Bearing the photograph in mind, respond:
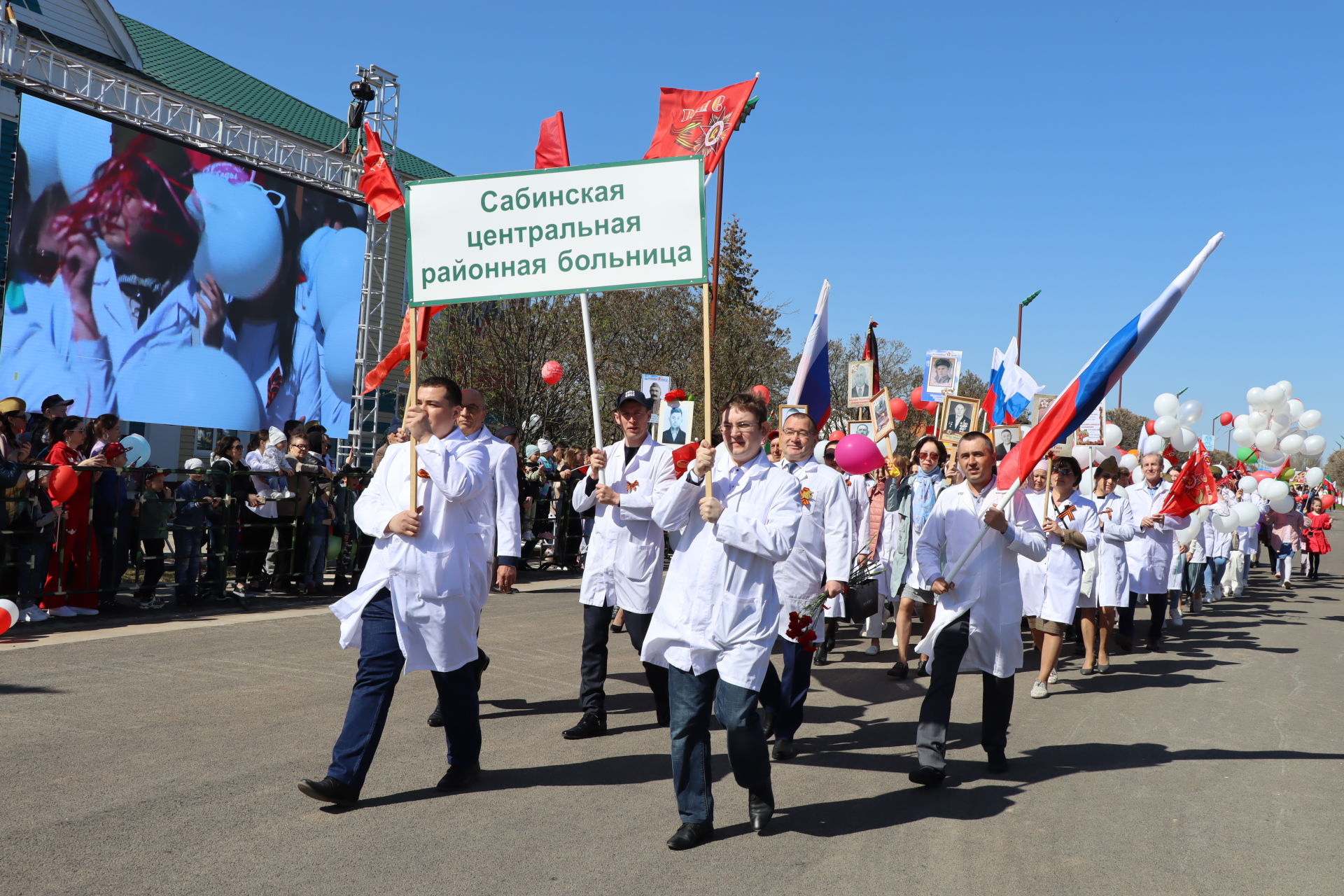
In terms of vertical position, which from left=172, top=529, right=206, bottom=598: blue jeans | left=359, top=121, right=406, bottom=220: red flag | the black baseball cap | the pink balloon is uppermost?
left=359, top=121, right=406, bottom=220: red flag

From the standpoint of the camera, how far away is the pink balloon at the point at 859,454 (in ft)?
27.5

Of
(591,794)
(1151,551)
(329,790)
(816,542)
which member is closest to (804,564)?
(816,542)

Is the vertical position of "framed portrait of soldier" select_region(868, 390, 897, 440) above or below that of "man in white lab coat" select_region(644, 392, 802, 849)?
above

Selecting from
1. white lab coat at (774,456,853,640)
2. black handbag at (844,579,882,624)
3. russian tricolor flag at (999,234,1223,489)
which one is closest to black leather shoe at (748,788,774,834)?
white lab coat at (774,456,853,640)

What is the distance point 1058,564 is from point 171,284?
568 inches

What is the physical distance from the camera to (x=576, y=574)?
55.7 feet

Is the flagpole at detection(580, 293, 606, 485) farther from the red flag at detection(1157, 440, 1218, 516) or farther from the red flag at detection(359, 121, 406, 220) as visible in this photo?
the red flag at detection(1157, 440, 1218, 516)

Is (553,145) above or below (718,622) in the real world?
above

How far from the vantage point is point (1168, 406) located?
1588 centimetres

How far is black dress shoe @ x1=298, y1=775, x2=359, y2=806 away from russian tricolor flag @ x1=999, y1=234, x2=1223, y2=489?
3.62m

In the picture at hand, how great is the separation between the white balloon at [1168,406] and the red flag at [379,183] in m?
12.9

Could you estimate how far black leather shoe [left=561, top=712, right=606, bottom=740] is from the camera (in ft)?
20.5

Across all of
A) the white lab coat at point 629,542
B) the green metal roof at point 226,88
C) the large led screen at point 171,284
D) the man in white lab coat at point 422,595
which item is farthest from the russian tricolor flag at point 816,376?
the green metal roof at point 226,88

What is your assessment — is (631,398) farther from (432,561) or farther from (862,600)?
(862,600)
